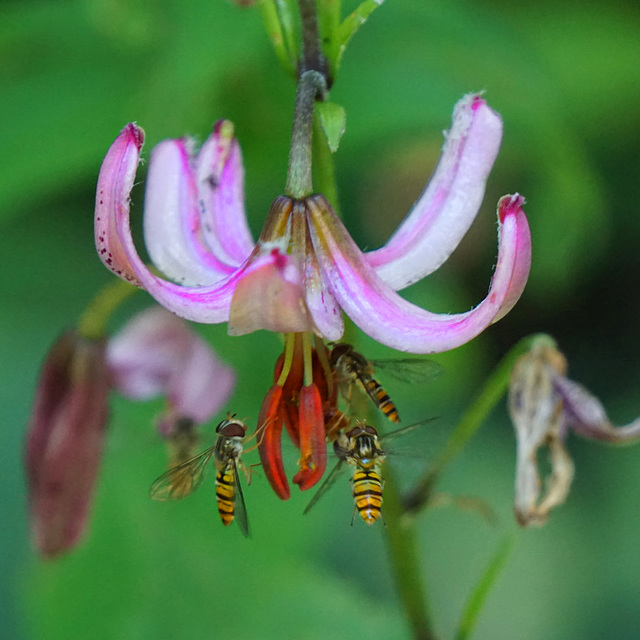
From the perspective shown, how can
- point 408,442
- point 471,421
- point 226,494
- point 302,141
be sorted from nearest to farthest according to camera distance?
point 302,141, point 226,494, point 408,442, point 471,421

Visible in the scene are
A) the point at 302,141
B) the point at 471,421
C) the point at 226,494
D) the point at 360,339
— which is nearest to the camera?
the point at 302,141

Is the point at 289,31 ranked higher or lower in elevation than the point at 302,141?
higher

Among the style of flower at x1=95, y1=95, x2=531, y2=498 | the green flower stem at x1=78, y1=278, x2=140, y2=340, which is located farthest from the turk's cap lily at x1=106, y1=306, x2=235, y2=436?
the style of flower at x1=95, y1=95, x2=531, y2=498

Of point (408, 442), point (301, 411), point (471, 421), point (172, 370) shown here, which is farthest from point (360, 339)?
point (301, 411)

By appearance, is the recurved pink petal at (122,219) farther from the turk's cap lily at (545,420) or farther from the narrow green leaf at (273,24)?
the turk's cap lily at (545,420)

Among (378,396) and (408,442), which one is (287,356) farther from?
(408,442)

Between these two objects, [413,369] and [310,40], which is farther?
[413,369]
